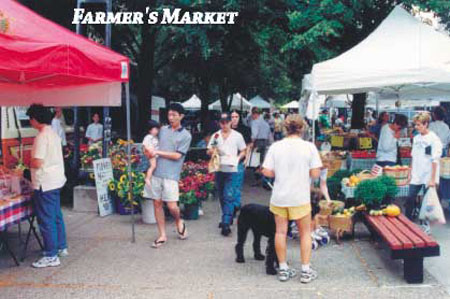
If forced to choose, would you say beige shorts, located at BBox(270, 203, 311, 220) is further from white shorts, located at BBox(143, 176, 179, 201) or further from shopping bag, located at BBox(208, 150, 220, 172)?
shopping bag, located at BBox(208, 150, 220, 172)

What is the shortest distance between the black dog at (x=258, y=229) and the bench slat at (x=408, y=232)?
4.92ft

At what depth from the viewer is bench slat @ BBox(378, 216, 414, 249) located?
17.8 feet

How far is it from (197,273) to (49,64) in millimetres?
2762

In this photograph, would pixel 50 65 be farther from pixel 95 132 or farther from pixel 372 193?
pixel 95 132

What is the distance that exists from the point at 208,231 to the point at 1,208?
3.26 metres

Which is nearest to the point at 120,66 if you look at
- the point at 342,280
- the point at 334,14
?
the point at 342,280

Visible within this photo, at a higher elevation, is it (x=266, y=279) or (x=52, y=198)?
(x=52, y=198)

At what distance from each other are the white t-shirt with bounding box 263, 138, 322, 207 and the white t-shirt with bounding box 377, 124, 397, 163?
422 cm

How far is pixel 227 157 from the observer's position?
24.4 ft

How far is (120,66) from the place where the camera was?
6582mm

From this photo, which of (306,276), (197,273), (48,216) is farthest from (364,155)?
(48,216)

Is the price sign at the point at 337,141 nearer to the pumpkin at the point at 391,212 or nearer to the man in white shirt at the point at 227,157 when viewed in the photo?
the man in white shirt at the point at 227,157

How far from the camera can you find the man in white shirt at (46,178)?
230 inches

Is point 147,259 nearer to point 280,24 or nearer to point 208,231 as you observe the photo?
point 208,231
